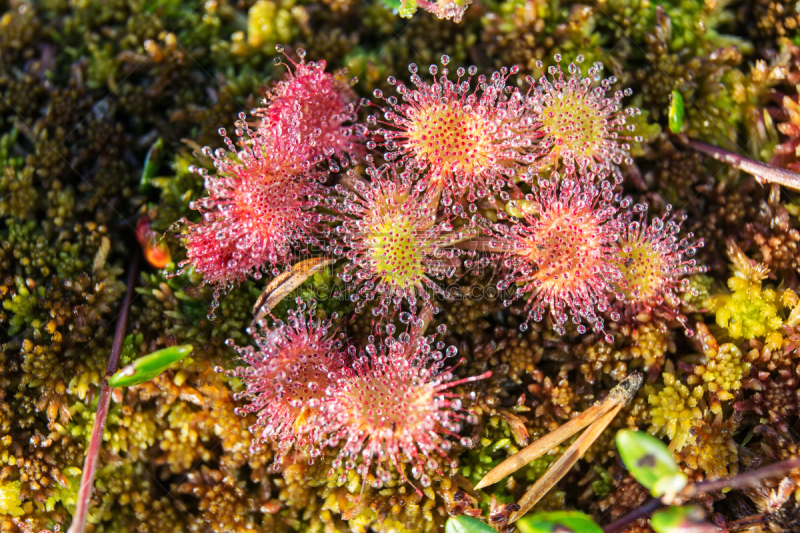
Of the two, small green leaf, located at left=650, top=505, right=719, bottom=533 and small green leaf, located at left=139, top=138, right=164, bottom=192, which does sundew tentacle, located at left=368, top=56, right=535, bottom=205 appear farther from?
small green leaf, located at left=650, top=505, right=719, bottom=533

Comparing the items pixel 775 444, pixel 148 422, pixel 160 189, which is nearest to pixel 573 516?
pixel 775 444

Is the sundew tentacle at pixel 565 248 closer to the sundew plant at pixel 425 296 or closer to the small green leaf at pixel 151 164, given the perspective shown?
the sundew plant at pixel 425 296

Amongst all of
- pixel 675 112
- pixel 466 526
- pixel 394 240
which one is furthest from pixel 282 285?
pixel 675 112

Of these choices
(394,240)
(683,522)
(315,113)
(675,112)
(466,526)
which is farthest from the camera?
(675,112)

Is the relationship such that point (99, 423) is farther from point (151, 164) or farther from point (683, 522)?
point (683, 522)

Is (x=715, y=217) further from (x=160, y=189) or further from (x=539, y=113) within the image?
(x=160, y=189)

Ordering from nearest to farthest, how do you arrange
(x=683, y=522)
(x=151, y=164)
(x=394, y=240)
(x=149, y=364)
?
(x=683, y=522) < (x=149, y=364) < (x=394, y=240) < (x=151, y=164)
